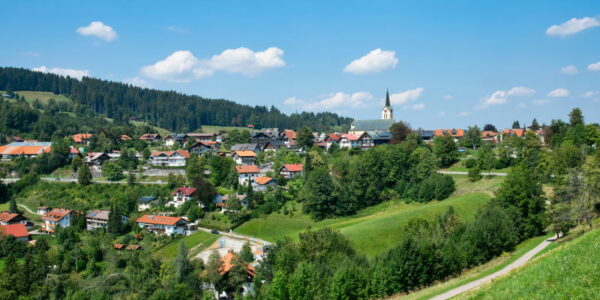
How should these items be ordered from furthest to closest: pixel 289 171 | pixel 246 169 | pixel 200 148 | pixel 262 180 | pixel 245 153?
1. pixel 200 148
2. pixel 245 153
3. pixel 246 169
4. pixel 289 171
5. pixel 262 180

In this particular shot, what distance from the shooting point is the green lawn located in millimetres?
45156

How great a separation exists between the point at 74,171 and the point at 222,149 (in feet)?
90.2

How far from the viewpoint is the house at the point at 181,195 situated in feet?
185

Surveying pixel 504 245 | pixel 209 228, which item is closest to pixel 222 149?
pixel 209 228

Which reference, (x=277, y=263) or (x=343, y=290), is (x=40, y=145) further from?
(x=343, y=290)

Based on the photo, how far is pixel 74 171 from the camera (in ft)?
237

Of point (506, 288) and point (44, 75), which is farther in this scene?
point (44, 75)

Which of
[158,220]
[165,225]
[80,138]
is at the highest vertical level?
[80,138]

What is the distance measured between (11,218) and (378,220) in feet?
148

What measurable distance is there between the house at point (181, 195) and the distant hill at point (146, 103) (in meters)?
84.9

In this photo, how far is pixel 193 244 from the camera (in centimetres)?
4653

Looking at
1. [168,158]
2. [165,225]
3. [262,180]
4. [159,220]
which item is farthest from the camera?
[168,158]

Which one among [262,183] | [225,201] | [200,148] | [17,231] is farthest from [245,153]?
[17,231]

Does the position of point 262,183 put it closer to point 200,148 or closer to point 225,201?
point 225,201
